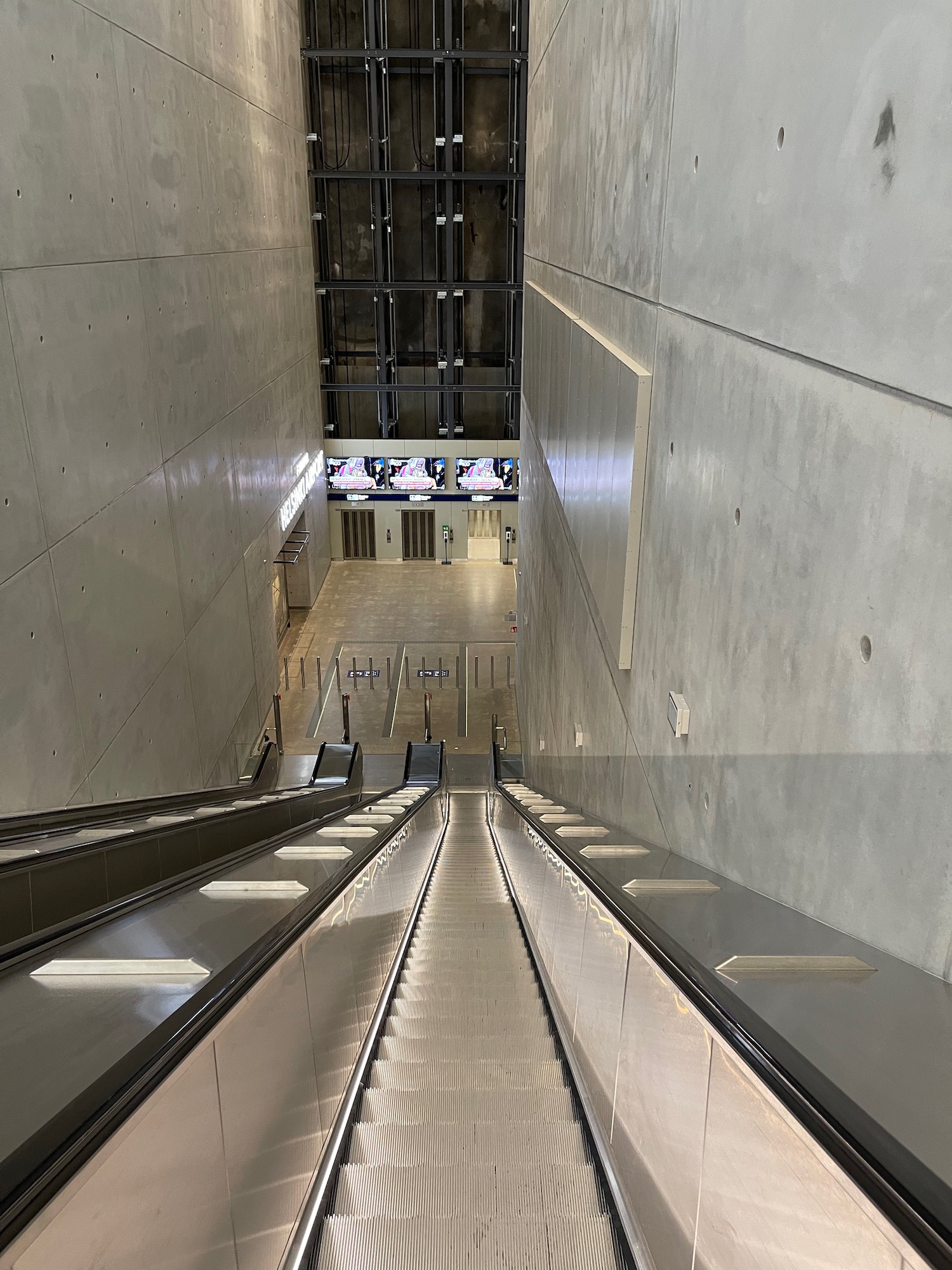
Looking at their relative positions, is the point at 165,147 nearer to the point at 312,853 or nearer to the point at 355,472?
the point at 312,853

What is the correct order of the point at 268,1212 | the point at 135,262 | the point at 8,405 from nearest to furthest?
the point at 268,1212 < the point at 8,405 < the point at 135,262

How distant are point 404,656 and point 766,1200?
57.3 ft

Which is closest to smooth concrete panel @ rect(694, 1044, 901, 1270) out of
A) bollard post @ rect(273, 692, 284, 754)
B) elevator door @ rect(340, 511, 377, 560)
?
bollard post @ rect(273, 692, 284, 754)

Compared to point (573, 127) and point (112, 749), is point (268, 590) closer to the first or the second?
point (112, 749)

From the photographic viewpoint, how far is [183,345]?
10.4 meters

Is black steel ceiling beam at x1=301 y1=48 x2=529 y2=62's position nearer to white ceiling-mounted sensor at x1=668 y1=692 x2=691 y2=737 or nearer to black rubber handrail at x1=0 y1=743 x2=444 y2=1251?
white ceiling-mounted sensor at x1=668 y1=692 x2=691 y2=737

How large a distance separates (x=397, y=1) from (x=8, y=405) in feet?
65.5

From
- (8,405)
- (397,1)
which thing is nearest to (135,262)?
(8,405)

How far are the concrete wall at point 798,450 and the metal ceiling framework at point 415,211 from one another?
18765 millimetres

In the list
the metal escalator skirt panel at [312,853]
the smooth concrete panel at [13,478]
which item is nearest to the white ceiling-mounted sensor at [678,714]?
the metal escalator skirt panel at [312,853]

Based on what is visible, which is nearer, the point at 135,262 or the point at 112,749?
the point at 112,749

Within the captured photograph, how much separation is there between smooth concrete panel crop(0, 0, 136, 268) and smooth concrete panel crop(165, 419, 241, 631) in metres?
2.68

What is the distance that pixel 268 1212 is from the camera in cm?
181

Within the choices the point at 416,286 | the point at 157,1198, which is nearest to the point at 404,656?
the point at 416,286
